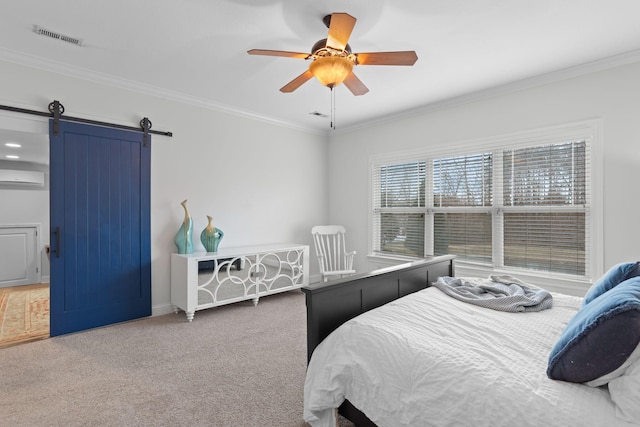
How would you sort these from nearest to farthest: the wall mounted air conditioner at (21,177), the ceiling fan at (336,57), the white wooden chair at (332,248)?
the ceiling fan at (336,57)
the white wooden chair at (332,248)
the wall mounted air conditioner at (21,177)

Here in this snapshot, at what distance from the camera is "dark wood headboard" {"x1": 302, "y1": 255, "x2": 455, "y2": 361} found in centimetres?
172

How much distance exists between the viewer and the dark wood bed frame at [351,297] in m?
1.70

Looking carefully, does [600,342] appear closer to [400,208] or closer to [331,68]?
[331,68]

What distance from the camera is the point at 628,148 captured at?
276 cm

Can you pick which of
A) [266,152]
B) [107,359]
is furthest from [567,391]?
[266,152]

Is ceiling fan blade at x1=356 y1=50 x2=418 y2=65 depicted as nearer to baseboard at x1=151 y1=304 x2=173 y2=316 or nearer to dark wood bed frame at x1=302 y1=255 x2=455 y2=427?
dark wood bed frame at x1=302 y1=255 x2=455 y2=427

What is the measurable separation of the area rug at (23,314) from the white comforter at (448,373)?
310 centimetres

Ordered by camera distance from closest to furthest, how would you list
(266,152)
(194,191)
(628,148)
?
(628,148), (194,191), (266,152)

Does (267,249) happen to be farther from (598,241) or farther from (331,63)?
(598,241)

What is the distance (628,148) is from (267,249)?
370 centimetres

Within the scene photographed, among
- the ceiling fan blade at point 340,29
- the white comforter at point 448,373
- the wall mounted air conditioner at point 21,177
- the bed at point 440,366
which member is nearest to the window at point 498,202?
the bed at point 440,366

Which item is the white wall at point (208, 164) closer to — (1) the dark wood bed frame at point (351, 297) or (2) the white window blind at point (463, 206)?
(2) the white window blind at point (463, 206)

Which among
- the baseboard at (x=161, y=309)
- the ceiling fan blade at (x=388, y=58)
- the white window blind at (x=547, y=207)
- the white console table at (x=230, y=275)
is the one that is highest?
the ceiling fan blade at (x=388, y=58)

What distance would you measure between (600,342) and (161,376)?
8.27ft
